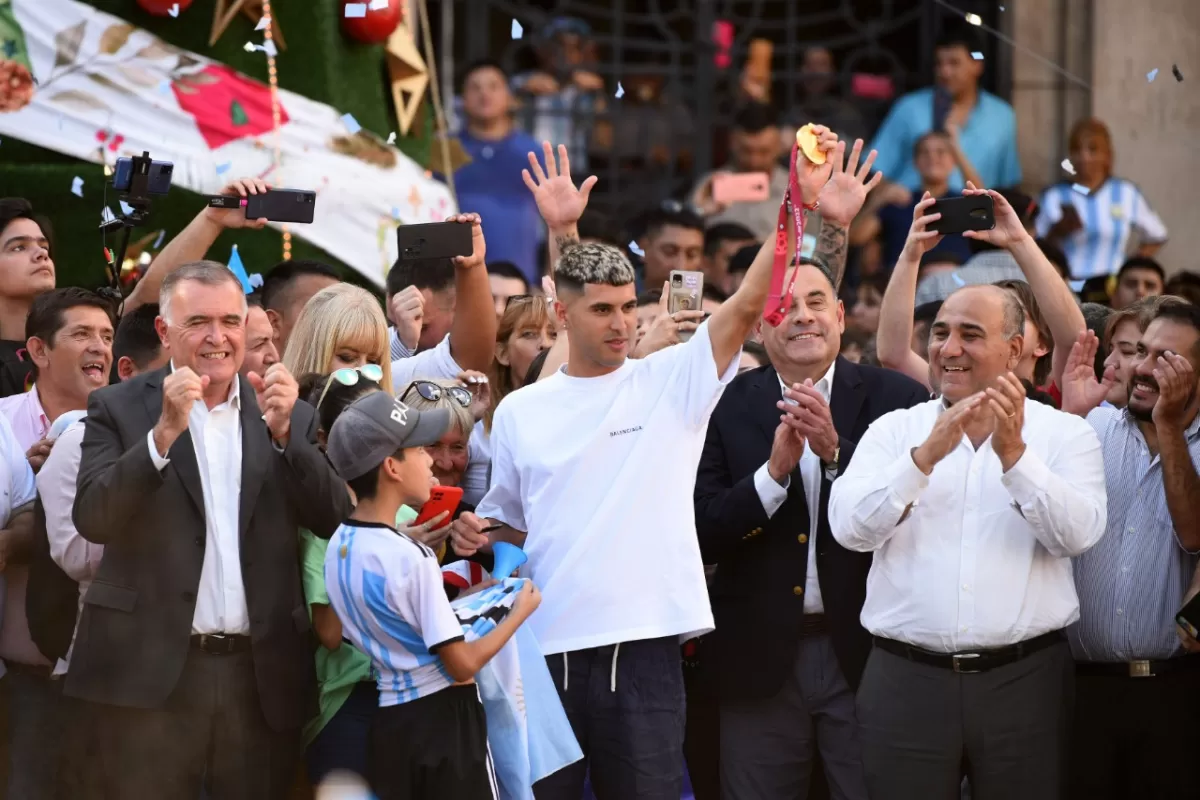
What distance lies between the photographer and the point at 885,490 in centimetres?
540

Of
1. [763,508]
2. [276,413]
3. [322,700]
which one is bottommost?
[322,700]

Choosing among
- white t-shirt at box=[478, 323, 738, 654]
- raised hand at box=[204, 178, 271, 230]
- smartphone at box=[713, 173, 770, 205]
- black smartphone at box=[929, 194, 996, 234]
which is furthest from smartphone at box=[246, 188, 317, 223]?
smartphone at box=[713, 173, 770, 205]

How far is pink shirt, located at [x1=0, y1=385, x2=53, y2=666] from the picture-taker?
5.79 metres

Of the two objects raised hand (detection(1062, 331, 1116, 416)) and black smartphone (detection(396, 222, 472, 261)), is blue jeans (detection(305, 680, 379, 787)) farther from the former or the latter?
raised hand (detection(1062, 331, 1116, 416))

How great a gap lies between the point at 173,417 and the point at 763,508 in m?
1.83

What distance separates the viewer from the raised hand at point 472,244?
625 centimetres

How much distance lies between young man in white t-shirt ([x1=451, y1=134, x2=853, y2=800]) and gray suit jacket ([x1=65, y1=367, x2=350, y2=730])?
516 millimetres

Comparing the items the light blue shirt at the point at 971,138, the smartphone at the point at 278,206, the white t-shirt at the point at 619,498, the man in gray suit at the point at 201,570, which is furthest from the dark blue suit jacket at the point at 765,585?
the light blue shirt at the point at 971,138

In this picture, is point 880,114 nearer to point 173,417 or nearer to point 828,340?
point 828,340

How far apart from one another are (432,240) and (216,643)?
1.59 metres

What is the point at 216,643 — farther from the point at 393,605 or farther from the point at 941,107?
the point at 941,107

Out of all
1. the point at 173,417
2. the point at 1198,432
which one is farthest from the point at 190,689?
the point at 1198,432

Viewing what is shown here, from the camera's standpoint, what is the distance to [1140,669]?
19.1 ft

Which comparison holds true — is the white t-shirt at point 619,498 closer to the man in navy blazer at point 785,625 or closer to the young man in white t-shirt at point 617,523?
the young man in white t-shirt at point 617,523
